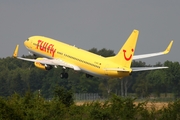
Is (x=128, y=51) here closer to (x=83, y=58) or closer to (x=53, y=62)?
(x=83, y=58)

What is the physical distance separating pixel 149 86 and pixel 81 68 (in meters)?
27.4

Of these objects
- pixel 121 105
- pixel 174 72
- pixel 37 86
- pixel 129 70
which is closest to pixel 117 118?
pixel 121 105

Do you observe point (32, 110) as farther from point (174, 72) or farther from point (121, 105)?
point (174, 72)

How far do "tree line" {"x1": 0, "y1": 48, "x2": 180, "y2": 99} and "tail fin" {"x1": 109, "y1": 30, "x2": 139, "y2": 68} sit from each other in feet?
99.2

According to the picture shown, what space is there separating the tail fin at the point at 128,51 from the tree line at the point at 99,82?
99.2 ft

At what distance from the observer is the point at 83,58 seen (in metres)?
128

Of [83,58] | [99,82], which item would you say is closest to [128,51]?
[83,58]

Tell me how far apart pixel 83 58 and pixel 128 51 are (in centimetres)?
1250

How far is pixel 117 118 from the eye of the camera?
288ft

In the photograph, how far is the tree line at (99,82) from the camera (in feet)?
510

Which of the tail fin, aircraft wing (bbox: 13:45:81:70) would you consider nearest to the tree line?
aircraft wing (bbox: 13:45:81:70)

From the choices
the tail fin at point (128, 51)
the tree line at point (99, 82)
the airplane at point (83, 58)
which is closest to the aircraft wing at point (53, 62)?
the airplane at point (83, 58)

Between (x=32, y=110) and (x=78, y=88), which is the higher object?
(x=78, y=88)

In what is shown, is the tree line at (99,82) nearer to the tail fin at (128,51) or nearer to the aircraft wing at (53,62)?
the aircraft wing at (53,62)
